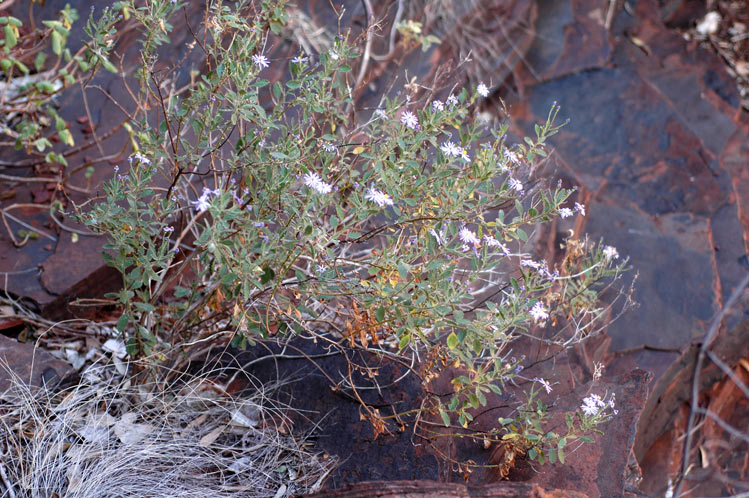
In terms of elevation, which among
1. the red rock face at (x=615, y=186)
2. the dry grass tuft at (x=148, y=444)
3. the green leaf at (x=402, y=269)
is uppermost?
the green leaf at (x=402, y=269)

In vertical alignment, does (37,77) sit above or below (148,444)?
above

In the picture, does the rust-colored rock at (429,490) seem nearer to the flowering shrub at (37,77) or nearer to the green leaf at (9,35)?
the flowering shrub at (37,77)

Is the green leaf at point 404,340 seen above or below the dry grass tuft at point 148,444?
above

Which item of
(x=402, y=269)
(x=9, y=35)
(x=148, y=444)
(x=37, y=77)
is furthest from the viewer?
(x=37, y=77)

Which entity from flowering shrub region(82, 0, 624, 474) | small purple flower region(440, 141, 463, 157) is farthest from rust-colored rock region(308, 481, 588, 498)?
small purple flower region(440, 141, 463, 157)

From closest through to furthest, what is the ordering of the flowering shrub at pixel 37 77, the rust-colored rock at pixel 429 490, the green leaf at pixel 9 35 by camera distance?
the rust-colored rock at pixel 429 490
the green leaf at pixel 9 35
the flowering shrub at pixel 37 77

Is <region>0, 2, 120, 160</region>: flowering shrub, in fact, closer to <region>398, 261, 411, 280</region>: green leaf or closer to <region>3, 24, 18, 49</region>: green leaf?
<region>3, 24, 18, 49</region>: green leaf

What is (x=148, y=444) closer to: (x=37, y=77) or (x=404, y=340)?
(x=404, y=340)

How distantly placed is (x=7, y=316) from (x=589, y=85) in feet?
12.6

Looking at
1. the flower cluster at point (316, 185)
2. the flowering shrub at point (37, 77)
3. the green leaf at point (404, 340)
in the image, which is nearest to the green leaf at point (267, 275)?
the flower cluster at point (316, 185)

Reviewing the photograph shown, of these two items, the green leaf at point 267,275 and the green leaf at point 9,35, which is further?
the green leaf at point 9,35

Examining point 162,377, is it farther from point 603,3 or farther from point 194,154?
point 603,3

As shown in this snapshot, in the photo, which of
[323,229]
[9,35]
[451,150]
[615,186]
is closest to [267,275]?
[323,229]

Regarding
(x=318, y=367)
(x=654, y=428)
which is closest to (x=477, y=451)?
(x=318, y=367)
